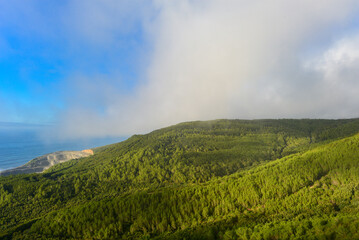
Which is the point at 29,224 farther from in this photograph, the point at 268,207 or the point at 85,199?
the point at 268,207

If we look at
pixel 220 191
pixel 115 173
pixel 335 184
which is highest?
pixel 115 173

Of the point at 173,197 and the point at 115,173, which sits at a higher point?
the point at 115,173

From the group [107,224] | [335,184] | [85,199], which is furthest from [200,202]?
[85,199]

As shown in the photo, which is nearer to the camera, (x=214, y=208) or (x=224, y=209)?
(x=224, y=209)

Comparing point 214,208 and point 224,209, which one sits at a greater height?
point 214,208

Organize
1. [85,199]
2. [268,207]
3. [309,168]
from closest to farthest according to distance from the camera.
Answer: [268,207]
[309,168]
[85,199]

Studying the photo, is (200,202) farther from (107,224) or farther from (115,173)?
(115,173)

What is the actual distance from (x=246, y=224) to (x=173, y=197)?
43.2 metres

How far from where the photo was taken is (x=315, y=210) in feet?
225

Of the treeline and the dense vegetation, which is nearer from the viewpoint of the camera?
the dense vegetation

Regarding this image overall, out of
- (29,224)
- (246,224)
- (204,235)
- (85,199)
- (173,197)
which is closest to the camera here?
(204,235)

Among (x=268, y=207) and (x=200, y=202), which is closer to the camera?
(x=268, y=207)

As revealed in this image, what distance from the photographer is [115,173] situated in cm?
17500

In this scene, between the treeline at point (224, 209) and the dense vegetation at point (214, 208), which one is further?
the treeline at point (224, 209)
